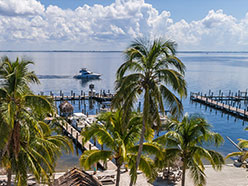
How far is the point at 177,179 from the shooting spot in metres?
22.0

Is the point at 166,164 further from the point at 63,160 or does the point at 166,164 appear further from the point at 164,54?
the point at 63,160

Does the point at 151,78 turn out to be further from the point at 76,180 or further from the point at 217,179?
the point at 217,179

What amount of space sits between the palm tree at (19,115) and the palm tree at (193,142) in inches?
271

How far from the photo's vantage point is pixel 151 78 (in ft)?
42.8

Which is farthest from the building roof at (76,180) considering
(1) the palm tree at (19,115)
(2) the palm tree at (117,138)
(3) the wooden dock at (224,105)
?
(3) the wooden dock at (224,105)

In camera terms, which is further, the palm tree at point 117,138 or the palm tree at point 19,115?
the palm tree at point 117,138

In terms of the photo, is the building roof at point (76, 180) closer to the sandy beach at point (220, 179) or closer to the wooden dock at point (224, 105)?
the sandy beach at point (220, 179)

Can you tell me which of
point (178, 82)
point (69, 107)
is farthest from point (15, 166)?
point (69, 107)

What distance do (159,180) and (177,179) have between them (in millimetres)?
1523

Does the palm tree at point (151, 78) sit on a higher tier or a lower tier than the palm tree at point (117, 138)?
higher

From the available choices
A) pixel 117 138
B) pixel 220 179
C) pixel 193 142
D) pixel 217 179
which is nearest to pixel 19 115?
pixel 117 138

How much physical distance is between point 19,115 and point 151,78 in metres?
6.10

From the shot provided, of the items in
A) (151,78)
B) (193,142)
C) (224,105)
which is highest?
(151,78)

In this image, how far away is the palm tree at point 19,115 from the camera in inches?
428
